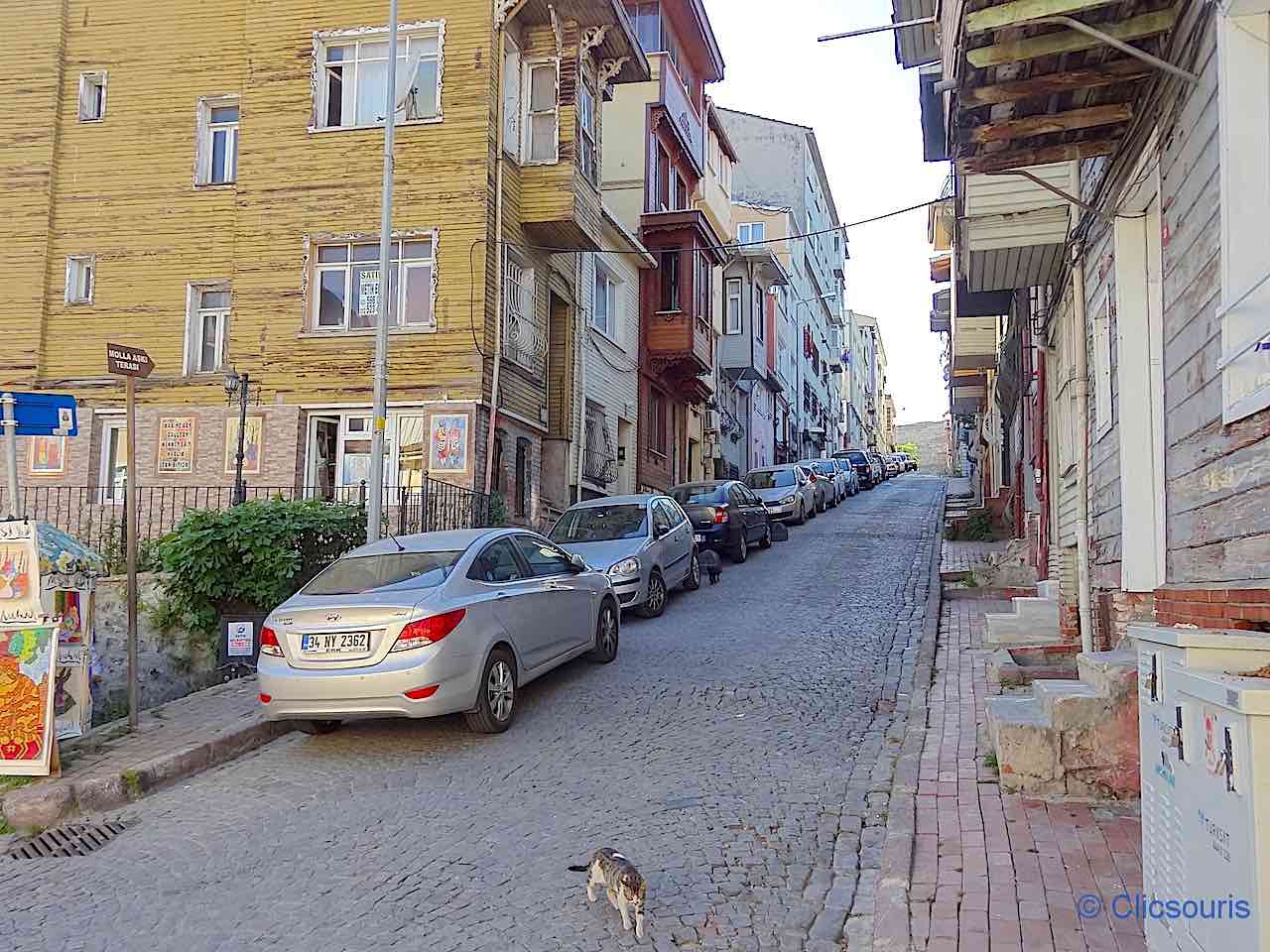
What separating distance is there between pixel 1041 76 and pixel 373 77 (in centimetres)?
1466

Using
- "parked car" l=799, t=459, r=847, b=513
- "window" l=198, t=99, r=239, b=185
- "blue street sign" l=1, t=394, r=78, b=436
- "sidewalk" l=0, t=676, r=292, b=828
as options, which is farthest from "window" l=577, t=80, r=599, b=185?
"parked car" l=799, t=459, r=847, b=513

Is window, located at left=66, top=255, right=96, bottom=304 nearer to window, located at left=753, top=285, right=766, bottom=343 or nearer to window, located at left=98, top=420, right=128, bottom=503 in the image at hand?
window, located at left=98, top=420, right=128, bottom=503

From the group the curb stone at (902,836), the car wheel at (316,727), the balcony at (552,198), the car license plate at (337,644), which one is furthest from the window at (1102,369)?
the balcony at (552,198)

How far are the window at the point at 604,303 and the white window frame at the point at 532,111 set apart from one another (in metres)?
4.62

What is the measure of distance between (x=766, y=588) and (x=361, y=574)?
28.7 ft

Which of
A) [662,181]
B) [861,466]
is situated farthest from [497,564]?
[861,466]

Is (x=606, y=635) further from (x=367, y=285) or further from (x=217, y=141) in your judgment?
(x=217, y=141)

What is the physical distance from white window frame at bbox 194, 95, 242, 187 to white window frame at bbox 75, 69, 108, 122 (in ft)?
6.49

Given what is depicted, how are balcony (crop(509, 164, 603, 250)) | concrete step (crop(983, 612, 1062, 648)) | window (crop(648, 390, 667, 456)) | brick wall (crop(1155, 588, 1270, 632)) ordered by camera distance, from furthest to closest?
window (crop(648, 390, 667, 456))
balcony (crop(509, 164, 603, 250))
concrete step (crop(983, 612, 1062, 648))
brick wall (crop(1155, 588, 1270, 632))

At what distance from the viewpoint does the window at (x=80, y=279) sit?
19.3 metres

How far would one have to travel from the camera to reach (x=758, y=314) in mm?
40031

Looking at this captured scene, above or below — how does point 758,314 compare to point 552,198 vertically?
above

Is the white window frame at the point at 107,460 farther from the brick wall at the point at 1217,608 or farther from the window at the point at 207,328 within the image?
the brick wall at the point at 1217,608

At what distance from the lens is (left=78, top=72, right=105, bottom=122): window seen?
19.7 metres
